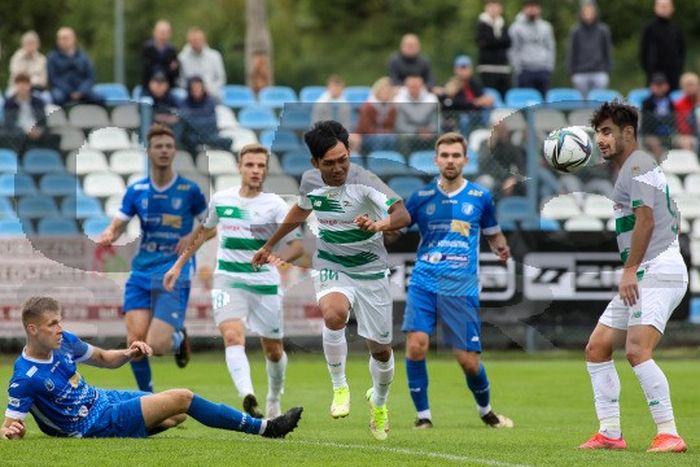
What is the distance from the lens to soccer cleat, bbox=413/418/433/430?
12.7 meters

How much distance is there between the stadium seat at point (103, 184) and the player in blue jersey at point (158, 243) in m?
6.72

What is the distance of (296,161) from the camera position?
1981 centimetres

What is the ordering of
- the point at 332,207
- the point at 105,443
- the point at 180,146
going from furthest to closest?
the point at 180,146 → the point at 332,207 → the point at 105,443

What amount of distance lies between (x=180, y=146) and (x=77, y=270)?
2.07 metres

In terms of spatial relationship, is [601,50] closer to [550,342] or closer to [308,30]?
[550,342]

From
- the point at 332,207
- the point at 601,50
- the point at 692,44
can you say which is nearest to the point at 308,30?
the point at 692,44

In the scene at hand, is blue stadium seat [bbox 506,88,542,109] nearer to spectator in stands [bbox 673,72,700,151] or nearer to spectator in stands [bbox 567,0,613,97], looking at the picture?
spectator in stands [bbox 567,0,613,97]

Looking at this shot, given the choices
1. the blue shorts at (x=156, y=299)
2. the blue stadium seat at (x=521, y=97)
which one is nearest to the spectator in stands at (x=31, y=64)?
the blue stadium seat at (x=521, y=97)

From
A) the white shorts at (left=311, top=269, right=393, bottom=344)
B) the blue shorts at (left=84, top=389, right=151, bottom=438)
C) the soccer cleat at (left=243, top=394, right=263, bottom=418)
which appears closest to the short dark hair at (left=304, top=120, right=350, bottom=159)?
the white shorts at (left=311, top=269, right=393, bottom=344)

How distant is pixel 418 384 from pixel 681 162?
956 centimetres

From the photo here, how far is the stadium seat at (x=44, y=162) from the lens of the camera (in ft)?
66.7

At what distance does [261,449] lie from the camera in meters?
9.91

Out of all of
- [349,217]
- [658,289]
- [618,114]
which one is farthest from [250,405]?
[618,114]

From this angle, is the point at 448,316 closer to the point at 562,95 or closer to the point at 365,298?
the point at 365,298
